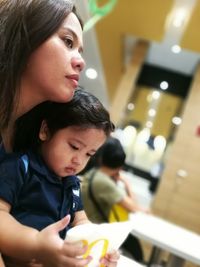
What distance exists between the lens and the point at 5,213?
2.57ft

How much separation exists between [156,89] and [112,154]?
531cm

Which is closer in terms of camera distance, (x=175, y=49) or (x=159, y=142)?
(x=175, y=49)

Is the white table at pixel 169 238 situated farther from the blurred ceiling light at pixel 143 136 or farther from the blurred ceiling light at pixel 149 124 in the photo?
the blurred ceiling light at pixel 149 124

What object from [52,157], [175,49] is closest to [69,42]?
[52,157]

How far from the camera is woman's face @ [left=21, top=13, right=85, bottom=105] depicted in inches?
34.1

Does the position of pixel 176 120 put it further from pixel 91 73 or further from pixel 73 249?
pixel 73 249

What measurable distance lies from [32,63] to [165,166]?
5.47 meters

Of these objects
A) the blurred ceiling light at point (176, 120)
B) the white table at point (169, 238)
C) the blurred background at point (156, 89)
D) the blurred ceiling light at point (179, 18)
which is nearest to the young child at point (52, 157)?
the white table at point (169, 238)

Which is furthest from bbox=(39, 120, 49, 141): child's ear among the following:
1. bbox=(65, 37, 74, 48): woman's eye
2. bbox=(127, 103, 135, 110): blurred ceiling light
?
bbox=(127, 103, 135, 110): blurred ceiling light

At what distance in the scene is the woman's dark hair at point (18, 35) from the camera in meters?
0.86

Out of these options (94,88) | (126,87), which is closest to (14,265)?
(126,87)

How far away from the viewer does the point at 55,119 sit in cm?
99

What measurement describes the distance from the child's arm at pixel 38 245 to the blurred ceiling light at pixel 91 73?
19.6ft

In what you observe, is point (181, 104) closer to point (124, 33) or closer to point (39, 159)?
point (124, 33)
